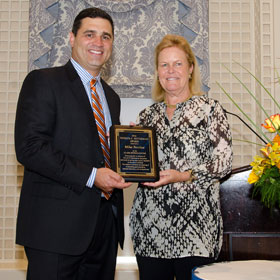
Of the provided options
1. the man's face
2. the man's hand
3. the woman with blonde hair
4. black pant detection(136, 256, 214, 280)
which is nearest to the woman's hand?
the woman with blonde hair

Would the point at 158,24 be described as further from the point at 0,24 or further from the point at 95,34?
the point at 95,34

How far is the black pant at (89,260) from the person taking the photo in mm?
1984

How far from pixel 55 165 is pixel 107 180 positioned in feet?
0.79

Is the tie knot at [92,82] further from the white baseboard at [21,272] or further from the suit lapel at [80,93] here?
the white baseboard at [21,272]

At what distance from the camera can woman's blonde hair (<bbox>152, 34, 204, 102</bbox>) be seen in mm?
2498

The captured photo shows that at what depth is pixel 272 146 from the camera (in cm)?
168

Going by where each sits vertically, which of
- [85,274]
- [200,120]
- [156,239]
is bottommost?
[85,274]

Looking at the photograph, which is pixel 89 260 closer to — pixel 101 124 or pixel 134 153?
pixel 134 153

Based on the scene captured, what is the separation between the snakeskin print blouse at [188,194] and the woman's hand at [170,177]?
0.06m

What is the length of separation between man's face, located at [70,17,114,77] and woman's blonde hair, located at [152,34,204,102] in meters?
0.32

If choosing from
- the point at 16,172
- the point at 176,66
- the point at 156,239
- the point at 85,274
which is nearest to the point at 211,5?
the point at 176,66

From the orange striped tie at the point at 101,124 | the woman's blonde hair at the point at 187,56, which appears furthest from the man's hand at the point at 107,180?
the woman's blonde hair at the point at 187,56

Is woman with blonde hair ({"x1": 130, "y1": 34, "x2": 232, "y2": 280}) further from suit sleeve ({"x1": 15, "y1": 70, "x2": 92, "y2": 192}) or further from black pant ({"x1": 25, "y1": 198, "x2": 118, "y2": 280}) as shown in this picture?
suit sleeve ({"x1": 15, "y1": 70, "x2": 92, "y2": 192})

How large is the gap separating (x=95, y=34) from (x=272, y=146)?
117 centimetres
